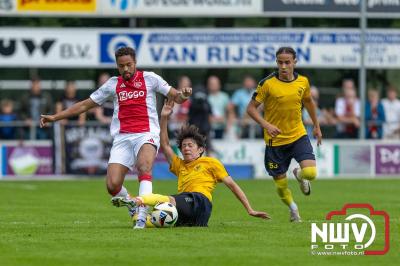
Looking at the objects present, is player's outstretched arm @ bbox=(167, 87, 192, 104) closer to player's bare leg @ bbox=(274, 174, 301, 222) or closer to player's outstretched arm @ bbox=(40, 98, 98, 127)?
player's outstretched arm @ bbox=(40, 98, 98, 127)

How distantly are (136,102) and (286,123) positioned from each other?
93.9 inches

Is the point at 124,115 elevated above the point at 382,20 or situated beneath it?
situated beneath

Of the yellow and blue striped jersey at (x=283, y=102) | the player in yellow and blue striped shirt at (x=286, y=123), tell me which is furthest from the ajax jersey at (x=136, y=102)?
the yellow and blue striped jersey at (x=283, y=102)

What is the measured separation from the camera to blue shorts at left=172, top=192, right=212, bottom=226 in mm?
12695

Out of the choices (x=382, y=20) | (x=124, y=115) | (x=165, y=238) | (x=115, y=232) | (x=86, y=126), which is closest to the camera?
(x=165, y=238)

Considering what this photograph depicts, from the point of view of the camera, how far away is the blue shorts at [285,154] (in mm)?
14977

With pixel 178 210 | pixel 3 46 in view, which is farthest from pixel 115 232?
pixel 3 46

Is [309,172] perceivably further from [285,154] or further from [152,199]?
[152,199]

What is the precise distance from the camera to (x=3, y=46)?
28.8 m

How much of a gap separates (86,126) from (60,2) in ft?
Answer: 11.0

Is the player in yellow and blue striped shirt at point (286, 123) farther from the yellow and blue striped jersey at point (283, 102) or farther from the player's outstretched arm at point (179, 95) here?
the player's outstretched arm at point (179, 95)

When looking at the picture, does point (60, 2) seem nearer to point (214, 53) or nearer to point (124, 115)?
point (214, 53)

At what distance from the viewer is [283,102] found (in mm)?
14875

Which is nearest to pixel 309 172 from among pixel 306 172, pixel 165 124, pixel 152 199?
pixel 306 172
